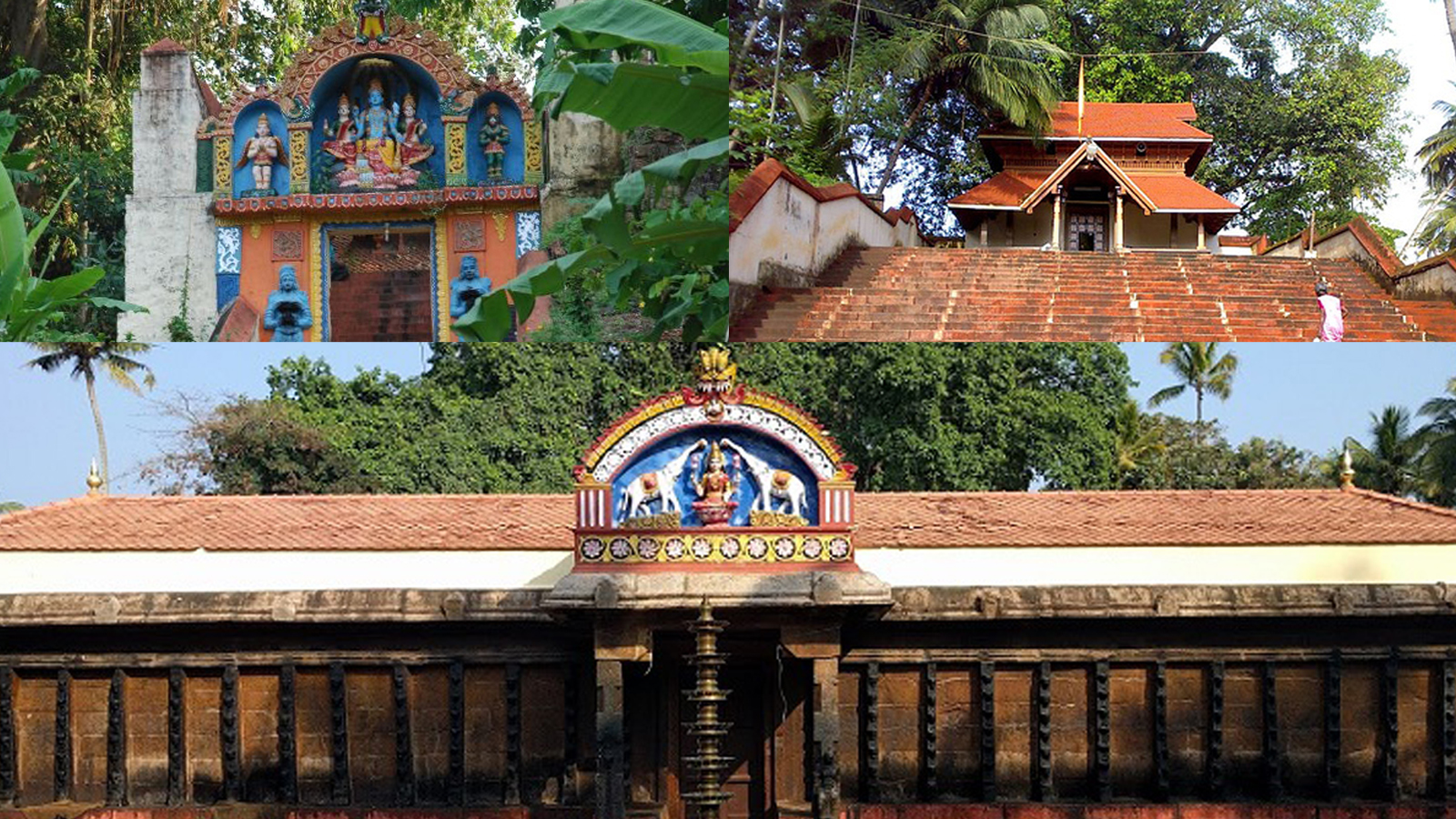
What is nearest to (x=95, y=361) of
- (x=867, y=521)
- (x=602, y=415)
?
(x=602, y=415)

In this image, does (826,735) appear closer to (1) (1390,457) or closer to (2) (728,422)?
(2) (728,422)

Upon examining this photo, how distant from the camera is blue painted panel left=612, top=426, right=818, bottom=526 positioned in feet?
46.7

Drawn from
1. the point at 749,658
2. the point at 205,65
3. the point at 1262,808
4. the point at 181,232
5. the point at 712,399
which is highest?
the point at 205,65

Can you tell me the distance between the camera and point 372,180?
55.8ft

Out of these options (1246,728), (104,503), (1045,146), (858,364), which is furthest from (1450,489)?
(104,503)

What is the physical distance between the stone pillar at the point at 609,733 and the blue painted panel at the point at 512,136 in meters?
4.56

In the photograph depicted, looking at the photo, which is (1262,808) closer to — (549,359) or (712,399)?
(712,399)

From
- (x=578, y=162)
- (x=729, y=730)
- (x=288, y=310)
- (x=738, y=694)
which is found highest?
(x=578, y=162)

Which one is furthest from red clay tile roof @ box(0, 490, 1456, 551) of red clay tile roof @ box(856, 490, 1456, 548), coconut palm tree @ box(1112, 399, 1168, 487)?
coconut palm tree @ box(1112, 399, 1168, 487)

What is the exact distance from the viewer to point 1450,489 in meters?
37.0

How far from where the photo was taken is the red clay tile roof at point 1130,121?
71.6ft

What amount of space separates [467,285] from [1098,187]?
818 centimetres

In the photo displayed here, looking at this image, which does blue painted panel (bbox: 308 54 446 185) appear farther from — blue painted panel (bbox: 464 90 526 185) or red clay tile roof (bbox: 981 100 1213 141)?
red clay tile roof (bbox: 981 100 1213 141)

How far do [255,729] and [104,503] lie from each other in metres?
2.79
